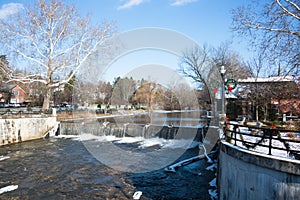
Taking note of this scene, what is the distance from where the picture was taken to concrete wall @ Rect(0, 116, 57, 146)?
19.2 meters

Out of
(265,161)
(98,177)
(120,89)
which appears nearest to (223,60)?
(98,177)

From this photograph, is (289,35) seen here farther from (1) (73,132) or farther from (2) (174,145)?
(1) (73,132)

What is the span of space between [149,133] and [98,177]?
10810 millimetres

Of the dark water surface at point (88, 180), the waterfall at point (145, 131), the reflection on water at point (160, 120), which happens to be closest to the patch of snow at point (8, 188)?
the dark water surface at point (88, 180)

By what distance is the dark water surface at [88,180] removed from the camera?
9.05 m

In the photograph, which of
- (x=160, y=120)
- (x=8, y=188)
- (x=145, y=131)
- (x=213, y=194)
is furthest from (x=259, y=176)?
(x=160, y=120)

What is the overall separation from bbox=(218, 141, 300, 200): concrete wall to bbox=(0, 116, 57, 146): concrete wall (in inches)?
740

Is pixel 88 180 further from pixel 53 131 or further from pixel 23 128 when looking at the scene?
pixel 53 131

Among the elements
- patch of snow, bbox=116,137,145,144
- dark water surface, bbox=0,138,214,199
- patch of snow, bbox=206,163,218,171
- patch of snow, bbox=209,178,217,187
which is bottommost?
dark water surface, bbox=0,138,214,199

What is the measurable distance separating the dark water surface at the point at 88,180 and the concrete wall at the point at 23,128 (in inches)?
190

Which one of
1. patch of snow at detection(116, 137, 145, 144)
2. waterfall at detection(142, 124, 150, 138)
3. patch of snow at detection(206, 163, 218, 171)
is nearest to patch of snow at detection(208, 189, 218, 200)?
patch of snow at detection(206, 163, 218, 171)

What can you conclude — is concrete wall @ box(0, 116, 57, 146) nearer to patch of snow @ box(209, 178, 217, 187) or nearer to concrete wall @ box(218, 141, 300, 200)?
patch of snow @ box(209, 178, 217, 187)

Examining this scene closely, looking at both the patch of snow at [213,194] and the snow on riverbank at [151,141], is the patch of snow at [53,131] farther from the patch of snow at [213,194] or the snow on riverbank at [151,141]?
the patch of snow at [213,194]

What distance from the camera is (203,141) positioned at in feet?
58.5
